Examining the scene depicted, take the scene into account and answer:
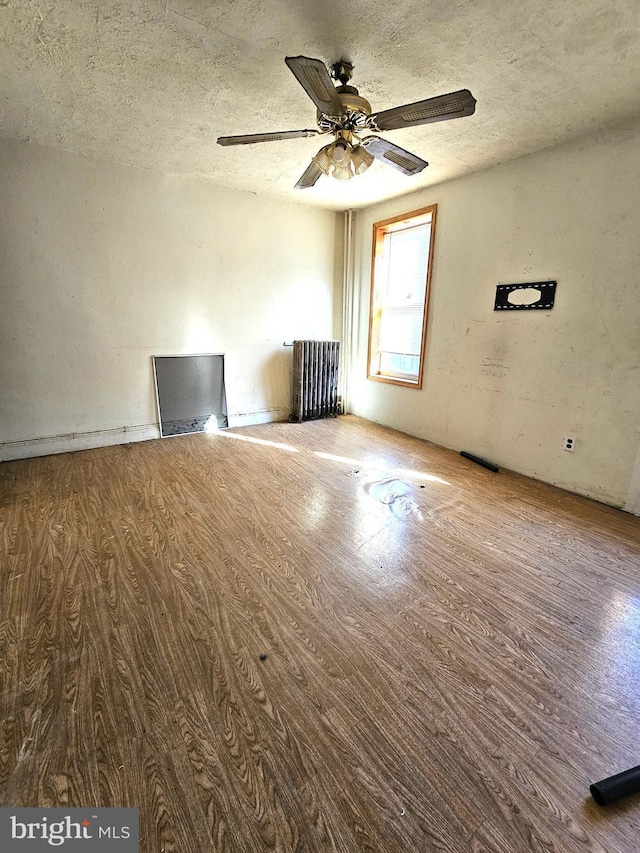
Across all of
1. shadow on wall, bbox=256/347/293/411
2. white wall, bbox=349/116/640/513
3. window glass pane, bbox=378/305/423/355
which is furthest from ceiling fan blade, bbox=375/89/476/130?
shadow on wall, bbox=256/347/293/411

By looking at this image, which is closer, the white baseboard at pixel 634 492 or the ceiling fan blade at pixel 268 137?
the ceiling fan blade at pixel 268 137

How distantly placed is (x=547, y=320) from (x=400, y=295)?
185cm

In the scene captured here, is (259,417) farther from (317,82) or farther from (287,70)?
(317,82)

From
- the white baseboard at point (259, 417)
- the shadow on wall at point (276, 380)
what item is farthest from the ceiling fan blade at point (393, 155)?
the white baseboard at point (259, 417)

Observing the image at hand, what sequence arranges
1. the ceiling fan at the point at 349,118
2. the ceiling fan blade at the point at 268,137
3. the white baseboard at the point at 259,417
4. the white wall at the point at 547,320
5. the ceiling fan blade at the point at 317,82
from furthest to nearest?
the white baseboard at the point at 259,417, the white wall at the point at 547,320, the ceiling fan blade at the point at 268,137, the ceiling fan at the point at 349,118, the ceiling fan blade at the point at 317,82

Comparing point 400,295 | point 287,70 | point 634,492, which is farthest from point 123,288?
point 634,492

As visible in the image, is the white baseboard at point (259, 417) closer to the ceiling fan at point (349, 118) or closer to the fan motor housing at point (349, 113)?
the ceiling fan at point (349, 118)

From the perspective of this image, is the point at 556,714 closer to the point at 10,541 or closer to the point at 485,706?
the point at 485,706

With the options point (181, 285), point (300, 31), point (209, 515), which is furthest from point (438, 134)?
point (209, 515)

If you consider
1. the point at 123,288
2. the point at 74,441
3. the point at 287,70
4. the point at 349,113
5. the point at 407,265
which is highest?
the point at 287,70

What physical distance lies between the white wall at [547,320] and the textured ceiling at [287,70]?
329mm

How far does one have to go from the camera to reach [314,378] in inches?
196

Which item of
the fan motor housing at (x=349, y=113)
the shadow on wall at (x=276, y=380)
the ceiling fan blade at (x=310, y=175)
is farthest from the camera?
the shadow on wall at (x=276, y=380)

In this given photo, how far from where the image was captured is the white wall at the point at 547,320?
2.69 meters
